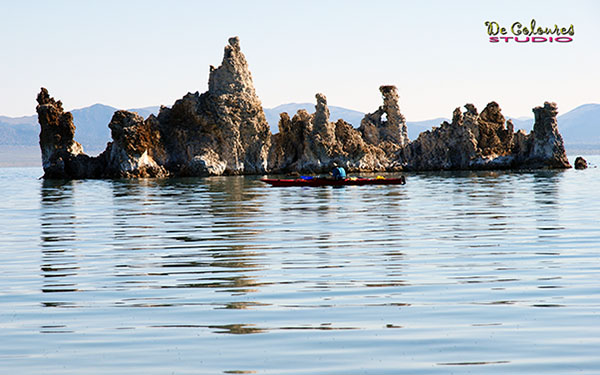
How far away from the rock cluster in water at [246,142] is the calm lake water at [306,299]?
3554 inches

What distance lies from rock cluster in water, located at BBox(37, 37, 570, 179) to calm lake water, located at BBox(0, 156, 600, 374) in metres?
90.3

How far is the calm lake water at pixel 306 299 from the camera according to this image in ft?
34.9

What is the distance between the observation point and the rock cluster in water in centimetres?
11856

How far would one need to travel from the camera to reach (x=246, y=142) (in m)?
134

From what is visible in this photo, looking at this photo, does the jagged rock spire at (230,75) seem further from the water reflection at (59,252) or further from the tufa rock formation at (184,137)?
the water reflection at (59,252)

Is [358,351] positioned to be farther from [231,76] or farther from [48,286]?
[231,76]

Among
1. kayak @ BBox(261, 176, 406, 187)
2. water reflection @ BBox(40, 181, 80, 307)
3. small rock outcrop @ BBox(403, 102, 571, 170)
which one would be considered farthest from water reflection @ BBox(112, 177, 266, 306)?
small rock outcrop @ BBox(403, 102, 571, 170)

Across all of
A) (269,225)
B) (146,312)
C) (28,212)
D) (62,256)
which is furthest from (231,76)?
(146,312)

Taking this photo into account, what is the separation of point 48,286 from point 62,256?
586 centimetres

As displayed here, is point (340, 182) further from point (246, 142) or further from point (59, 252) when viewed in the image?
point (246, 142)

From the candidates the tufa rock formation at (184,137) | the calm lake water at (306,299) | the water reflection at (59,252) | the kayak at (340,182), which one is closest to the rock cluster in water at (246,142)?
the tufa rock formation at (184,137)

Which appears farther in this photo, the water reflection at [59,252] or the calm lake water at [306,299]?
the water reflection at [59,252]

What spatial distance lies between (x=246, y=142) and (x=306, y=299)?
120376 mm

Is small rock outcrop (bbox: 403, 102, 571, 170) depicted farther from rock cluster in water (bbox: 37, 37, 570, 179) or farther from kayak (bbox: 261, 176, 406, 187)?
kayak (bbox: 261, 176, 406, 187)
